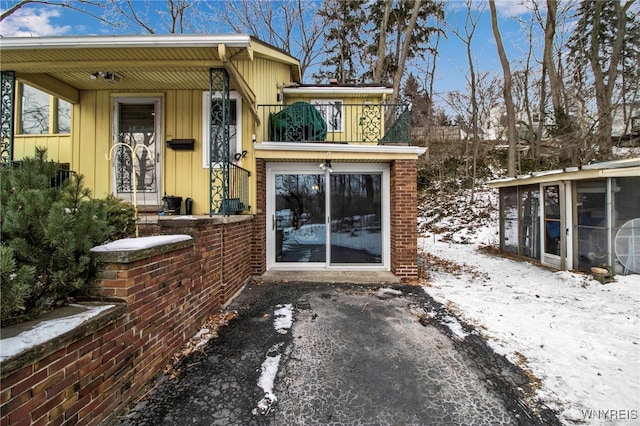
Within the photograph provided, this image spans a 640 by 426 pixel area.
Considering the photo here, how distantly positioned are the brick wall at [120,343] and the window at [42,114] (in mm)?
5190

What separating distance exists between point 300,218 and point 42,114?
20.2 ft

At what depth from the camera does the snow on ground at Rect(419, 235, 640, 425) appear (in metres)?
2.29

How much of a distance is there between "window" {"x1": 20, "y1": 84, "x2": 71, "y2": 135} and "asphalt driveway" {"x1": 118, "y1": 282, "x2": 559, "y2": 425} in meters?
6.09

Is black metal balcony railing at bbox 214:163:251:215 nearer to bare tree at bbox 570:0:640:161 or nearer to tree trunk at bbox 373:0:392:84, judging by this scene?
tree trunk at bbox 373:0:392:84

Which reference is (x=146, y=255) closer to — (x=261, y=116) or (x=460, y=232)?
(x=261, y=116)

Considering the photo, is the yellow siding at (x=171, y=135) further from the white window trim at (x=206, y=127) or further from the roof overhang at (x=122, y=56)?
the roof overhang at (x=122, y=56)

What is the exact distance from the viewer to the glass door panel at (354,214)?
636 centimetres

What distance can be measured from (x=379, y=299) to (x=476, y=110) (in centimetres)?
1559

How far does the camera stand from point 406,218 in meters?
5.81

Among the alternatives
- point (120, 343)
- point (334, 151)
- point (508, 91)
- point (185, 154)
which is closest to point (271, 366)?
point (120, 343)

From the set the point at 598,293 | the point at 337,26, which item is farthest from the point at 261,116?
the point at 337,26

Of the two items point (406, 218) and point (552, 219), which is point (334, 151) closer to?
point (406, 218)

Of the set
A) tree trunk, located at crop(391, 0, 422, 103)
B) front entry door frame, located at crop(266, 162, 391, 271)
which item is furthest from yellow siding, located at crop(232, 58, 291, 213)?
tree trunk, located at crop(391, 0, 422, 103)

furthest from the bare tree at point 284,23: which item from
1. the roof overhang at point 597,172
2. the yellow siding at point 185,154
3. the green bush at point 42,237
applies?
the green bush at point 42,237
